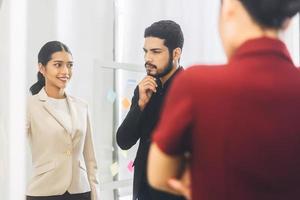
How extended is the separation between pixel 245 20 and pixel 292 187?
0.26m

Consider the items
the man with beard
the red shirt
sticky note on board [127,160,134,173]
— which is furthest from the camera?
sticky note on board [127,160,134,173]

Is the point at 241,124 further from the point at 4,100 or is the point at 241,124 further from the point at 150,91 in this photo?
the point at 4,100

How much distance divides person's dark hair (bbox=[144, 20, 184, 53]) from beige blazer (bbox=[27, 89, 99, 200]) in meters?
0.30

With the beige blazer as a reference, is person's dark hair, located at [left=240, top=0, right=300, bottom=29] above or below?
above

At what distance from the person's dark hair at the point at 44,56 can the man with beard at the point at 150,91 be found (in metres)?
0.25

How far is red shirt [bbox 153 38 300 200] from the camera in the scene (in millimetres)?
523

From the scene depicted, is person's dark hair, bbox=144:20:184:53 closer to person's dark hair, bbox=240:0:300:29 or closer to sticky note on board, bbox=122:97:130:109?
sticky note on board, bbox=122:97:130:109

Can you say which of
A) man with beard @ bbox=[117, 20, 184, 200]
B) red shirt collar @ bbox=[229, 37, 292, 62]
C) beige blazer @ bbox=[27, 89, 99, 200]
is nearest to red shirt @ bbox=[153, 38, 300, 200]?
red shirt collar @ bbox=[229, 37, 292, 62]

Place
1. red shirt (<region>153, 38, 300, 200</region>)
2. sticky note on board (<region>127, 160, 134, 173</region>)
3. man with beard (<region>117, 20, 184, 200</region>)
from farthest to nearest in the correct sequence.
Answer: sticky note on board (<region>127, 160, 134, 173</region>) → man with beard (<region>117, 20, 184, 200</region>) → red shirt (<region>153, 38, 300, 200</region>)

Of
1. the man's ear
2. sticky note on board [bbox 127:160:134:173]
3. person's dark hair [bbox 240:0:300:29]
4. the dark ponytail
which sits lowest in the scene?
sticky note on board [bbox 127:160:134:173]

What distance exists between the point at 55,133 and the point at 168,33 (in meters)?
0.41

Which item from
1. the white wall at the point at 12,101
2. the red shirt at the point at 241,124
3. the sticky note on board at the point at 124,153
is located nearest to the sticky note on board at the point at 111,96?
the sticky note on board at the point at 124,153

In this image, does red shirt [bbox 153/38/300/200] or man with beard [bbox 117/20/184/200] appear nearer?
red shirt [bbox 153/38/300/200]

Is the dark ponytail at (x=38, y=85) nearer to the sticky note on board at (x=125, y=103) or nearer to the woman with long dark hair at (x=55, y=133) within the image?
the woman with long dark hair at (x=55, y=133)
